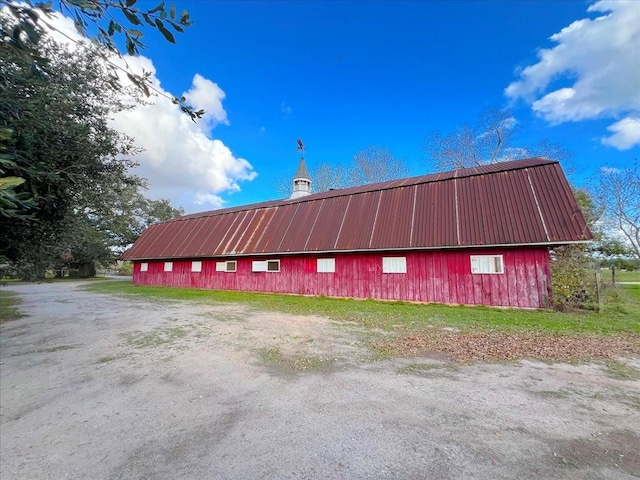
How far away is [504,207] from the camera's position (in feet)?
38.5

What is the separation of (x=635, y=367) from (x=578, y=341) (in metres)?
1.52

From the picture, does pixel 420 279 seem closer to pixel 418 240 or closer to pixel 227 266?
pixel 418 240

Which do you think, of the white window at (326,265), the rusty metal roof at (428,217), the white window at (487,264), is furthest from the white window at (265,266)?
the white window at (487,264)

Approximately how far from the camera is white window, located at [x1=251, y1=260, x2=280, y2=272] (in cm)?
1684

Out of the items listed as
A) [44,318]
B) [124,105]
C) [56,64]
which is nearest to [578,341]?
[124,105]

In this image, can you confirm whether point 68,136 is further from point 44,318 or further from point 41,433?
point 44,318

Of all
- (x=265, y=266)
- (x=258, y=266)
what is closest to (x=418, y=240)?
(x=265, y=266)

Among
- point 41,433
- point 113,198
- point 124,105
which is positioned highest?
point 124,105

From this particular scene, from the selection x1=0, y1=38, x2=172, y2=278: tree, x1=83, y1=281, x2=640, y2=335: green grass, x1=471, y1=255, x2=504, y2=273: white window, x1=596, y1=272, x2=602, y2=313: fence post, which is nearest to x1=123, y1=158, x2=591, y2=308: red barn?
x1=471, y1=255, x2=504, y2=273: white window

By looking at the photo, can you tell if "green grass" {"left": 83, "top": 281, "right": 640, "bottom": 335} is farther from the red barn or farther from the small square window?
the small square window

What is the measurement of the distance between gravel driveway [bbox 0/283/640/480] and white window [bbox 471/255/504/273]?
675 cm

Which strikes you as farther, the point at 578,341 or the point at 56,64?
the point at 578,341

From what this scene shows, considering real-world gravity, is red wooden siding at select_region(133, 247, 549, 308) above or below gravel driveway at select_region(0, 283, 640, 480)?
above

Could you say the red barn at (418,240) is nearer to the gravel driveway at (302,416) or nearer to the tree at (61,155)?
the gravel driveway at (302,416)
